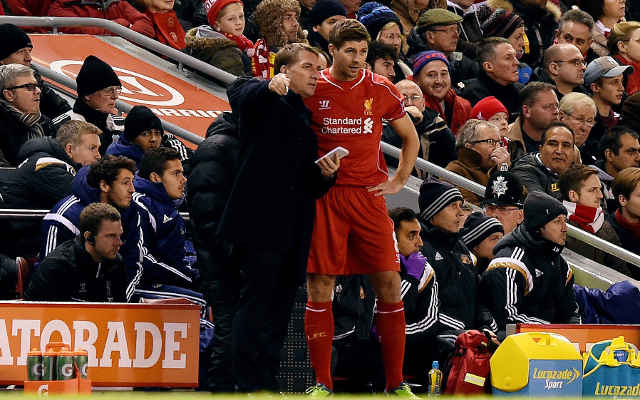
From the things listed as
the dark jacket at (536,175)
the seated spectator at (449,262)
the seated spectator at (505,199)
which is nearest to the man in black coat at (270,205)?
the seated spectator at (449,262)

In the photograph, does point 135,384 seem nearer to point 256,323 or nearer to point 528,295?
point 256,323

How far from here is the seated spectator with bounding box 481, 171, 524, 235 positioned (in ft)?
37.0

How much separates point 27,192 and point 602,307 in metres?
4.69

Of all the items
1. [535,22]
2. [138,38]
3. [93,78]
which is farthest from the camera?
[535,22]

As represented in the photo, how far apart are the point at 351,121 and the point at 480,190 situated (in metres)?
3.57

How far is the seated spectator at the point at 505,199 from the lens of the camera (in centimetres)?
1127

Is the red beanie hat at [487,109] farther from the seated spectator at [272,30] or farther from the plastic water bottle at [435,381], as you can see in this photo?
the plastic water bottle at [435,381]

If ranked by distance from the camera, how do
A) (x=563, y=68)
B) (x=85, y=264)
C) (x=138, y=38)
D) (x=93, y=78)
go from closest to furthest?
(x=85, y=264) < (x=93, y=78) < (x=138, y=38) < (x=563, y=68)

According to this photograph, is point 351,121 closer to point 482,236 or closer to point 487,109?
point 482,236

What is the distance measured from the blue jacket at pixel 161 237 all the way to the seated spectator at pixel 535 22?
782cm

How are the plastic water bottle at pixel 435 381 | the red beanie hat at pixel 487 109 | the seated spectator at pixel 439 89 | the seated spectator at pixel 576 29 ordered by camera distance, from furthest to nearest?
1. the seated spectator at pixel 576 29
2. the seated spectator at pixel 439 89
3. the red beanie hat at pixel 487 109
4. the plastic water bottle at pixel 435 381

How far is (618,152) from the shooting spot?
1348 centimetres

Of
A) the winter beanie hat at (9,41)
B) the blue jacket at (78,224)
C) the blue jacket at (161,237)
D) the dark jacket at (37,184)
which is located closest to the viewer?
the blue jacket at (78,224)

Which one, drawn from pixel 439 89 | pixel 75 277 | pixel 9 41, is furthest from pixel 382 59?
pixel 75 277
